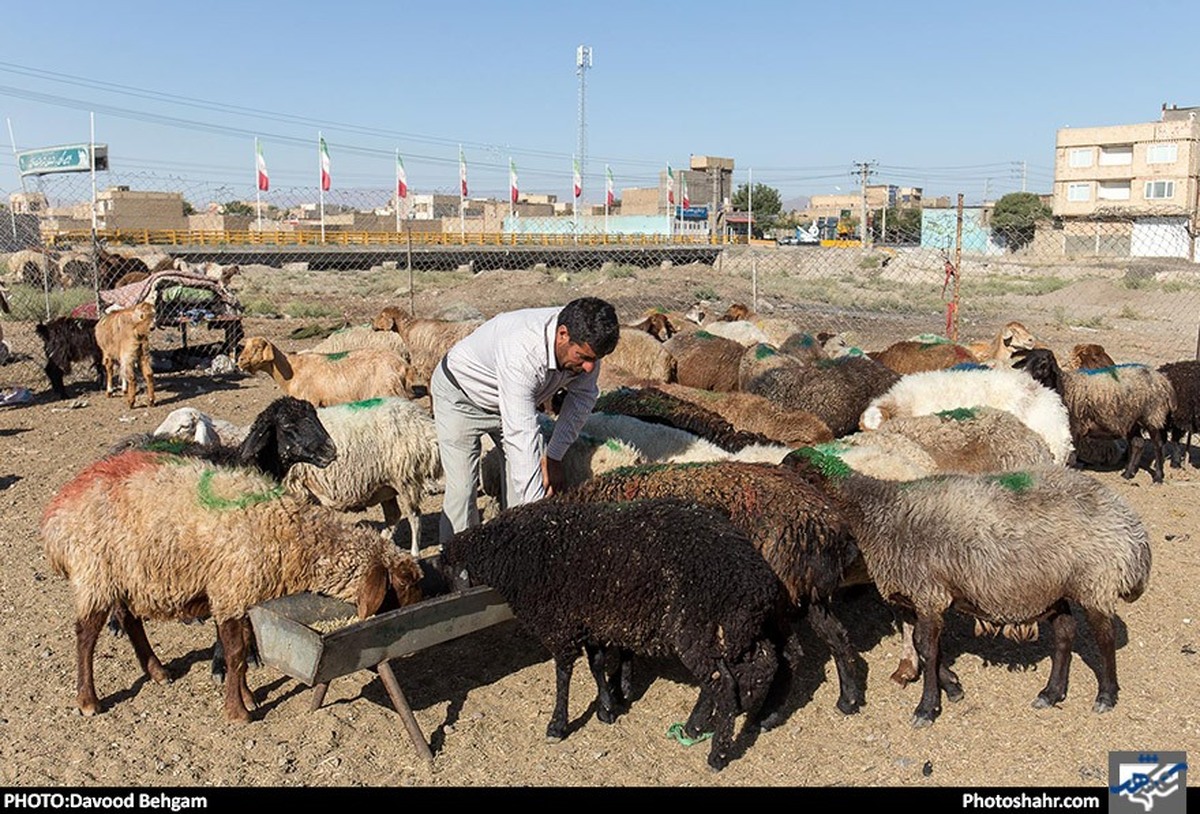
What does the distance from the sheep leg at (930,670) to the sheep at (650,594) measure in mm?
687

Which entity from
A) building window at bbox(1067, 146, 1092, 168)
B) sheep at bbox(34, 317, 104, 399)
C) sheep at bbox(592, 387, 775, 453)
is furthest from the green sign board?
building window at bbox(1067, 146, 1092, 168)

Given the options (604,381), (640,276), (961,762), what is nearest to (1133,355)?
(604,381)

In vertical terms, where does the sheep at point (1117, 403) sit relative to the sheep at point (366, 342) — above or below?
below

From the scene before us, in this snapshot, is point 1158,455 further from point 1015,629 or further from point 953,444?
point 1015,629

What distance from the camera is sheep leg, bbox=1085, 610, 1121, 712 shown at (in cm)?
498

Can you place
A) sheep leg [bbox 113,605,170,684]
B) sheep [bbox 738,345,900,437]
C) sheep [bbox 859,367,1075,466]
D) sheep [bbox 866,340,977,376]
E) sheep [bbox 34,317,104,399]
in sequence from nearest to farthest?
sheep leg [bbox 113,605,170,684], sheep [bbox 859,367,1075,466], sheep [bbox 738,345,900,437], sheep [bbox 866,340,977,376], sheep [bbox 34,317,104,399]

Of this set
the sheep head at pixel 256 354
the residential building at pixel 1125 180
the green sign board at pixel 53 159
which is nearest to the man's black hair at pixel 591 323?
the sheep head at pixel 256 354

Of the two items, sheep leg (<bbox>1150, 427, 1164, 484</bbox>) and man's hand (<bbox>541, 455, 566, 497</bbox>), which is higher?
man's hand (<bbox>541, 455, 566, 497</bbox>)

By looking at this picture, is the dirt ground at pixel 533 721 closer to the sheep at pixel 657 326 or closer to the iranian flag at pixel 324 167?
the sheep at pixel 657 326

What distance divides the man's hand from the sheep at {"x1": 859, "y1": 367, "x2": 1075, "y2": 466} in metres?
3.27

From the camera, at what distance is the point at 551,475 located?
18.6ft

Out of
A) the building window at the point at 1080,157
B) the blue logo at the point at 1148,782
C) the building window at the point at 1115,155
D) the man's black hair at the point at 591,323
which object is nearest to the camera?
the blue logo at the point at 1148,782

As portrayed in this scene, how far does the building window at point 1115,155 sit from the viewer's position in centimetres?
5812

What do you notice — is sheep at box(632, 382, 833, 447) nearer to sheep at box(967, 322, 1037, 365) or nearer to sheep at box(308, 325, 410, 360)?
sheep at box(967, 322, 1037, 365)
